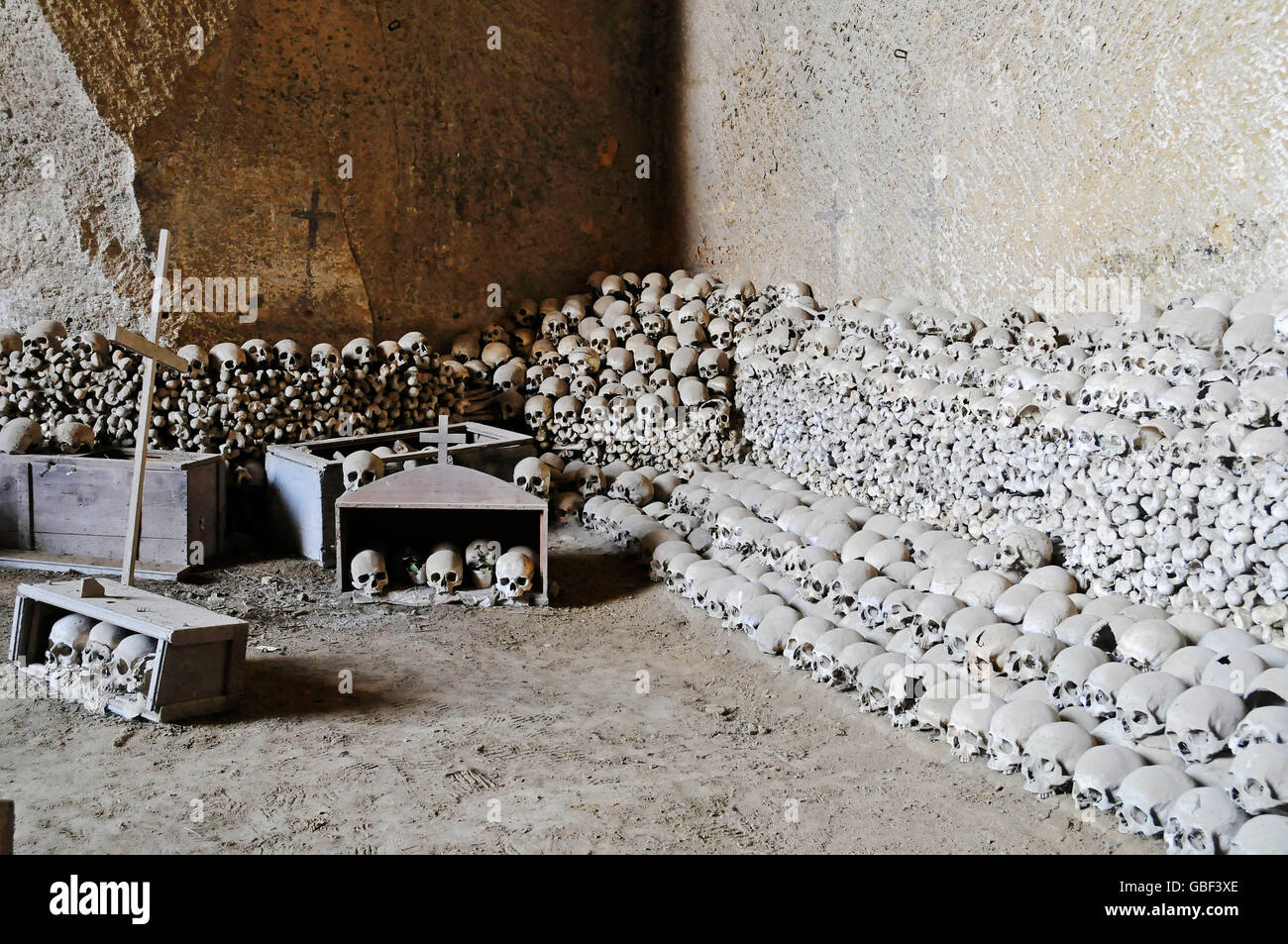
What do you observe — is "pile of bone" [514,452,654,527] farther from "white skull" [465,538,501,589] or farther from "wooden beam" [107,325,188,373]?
"wooden beam" [107,325,188,373]

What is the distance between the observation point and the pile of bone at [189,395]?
6.48 meters

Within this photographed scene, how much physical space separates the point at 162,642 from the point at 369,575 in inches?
68.7

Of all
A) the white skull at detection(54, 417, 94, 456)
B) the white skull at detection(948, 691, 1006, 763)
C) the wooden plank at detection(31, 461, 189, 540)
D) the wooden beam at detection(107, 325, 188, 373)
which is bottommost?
the white skull at detection(948, 691, 1006, 763)

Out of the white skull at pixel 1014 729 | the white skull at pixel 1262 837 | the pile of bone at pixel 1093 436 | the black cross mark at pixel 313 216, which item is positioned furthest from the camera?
the black cross mark at pixel 313 216

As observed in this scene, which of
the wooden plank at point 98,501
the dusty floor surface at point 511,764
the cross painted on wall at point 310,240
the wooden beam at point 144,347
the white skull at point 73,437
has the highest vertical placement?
the cross painted on wall at point 310,240

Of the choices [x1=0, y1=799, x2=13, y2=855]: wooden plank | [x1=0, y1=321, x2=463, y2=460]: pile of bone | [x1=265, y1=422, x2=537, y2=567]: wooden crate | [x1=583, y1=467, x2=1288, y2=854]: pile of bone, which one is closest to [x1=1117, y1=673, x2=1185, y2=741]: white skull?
[x1=583, y1=467, x2=1288, y2=854]: pile of bone

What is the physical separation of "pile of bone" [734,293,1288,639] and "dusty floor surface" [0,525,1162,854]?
1.11 meters

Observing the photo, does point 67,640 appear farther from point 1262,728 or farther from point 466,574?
point 1262,728

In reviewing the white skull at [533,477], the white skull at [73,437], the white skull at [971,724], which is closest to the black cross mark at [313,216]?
the white skull at [73,437]

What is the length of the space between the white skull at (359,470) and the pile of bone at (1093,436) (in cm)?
244

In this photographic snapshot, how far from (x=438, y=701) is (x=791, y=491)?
2526 mm

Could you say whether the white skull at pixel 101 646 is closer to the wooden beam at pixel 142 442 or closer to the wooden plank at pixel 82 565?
the wooden beam at pixel 142 442

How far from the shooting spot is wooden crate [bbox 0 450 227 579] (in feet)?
19.9
